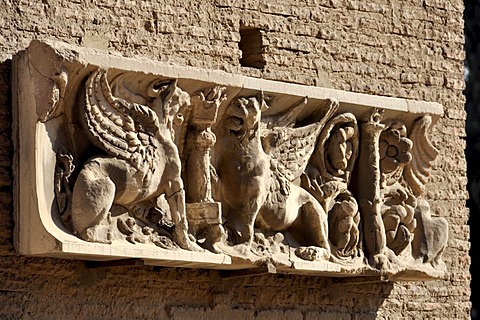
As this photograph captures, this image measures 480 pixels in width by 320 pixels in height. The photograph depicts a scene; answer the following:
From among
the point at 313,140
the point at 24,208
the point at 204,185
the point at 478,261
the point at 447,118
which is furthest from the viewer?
the point at 478,261

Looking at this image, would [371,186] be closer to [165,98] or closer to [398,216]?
[398,216]

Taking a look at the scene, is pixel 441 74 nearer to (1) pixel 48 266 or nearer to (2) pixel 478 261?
(1) pixel 48 266

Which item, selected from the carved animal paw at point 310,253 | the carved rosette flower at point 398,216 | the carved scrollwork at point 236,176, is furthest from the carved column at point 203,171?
the carved rosette flower at point 398,216

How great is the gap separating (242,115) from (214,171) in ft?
1.06

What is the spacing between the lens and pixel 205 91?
9.09 metres

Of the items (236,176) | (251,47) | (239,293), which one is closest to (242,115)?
(236,176)

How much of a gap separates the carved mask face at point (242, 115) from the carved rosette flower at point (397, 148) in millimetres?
1066

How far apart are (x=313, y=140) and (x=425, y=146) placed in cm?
81

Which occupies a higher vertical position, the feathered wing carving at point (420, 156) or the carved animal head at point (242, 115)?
the carved animal head at point (242, 115)

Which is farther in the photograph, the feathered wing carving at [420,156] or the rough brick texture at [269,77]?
the feathered wing carving at [420,156]

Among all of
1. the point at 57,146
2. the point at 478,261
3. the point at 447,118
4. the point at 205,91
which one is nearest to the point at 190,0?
the point at 205,91

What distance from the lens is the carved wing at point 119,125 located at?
8.60 m

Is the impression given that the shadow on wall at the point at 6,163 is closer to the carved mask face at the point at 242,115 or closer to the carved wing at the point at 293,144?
the carved mask face at the point at 242,115

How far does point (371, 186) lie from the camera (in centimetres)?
994
